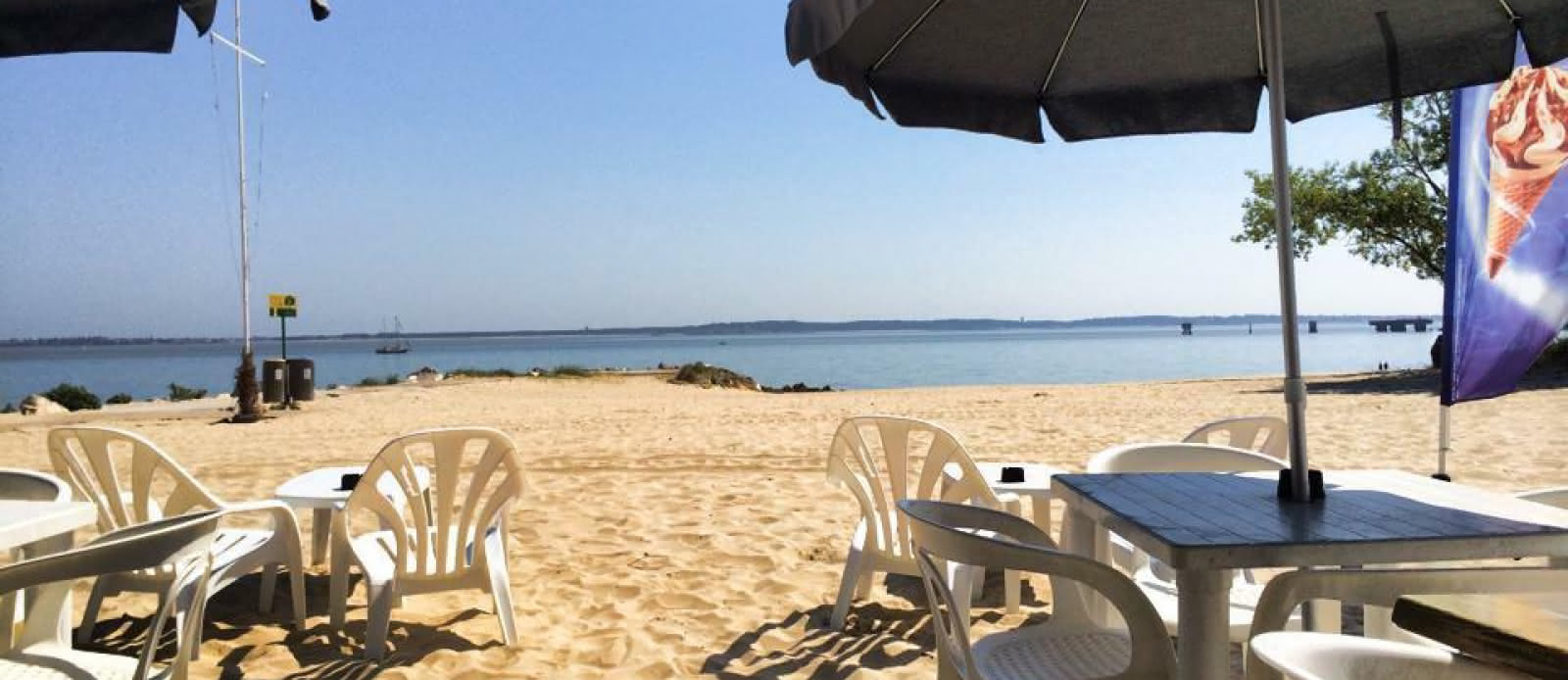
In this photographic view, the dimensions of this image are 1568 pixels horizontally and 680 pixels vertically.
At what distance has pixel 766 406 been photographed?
15805 millimetres

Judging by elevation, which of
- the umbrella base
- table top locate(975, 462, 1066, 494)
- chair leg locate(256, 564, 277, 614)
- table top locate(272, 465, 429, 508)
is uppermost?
the umbrella base

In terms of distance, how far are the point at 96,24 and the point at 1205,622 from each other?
11.2 feet

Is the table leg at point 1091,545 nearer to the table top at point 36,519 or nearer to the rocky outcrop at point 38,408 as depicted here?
the table top at point 36,519

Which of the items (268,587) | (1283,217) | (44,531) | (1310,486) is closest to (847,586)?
(1310,486)

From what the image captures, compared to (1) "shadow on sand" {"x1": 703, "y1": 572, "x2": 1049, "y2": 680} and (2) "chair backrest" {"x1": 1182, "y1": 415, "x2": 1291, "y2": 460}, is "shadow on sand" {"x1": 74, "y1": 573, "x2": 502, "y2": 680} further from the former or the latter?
(2) "chair backrest" {"x1": 1182, "y1": 415, "x2": 1291, "y2": 460}

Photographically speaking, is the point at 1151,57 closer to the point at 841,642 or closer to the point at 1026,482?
the point at 1026,482

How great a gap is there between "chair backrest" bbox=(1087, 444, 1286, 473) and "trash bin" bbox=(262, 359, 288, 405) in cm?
1621

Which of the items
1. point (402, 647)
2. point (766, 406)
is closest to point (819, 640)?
point (402, 647)

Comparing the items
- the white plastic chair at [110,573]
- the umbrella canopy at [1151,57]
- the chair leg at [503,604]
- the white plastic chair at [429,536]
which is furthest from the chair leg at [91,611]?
the umbrella canopy at [1151,57]

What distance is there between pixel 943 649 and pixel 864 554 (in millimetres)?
1673

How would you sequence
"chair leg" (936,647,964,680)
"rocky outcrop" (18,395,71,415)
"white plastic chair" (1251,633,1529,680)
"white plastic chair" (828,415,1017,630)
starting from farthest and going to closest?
1. "rocky outcrop" (18,395,71,415)
2. "white plastic chair" (828,415,1017,630)
3. "chair leg" (936,647,964,680)
4. "white plastic chair" (1251,633,1529,680)

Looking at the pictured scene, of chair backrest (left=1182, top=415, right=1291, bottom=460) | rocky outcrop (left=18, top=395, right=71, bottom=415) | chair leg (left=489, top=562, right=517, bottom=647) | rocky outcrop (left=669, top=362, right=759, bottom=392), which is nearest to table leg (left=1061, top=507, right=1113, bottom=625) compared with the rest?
chair backrest (left=1182, top=415, right=1291, bottom=460)

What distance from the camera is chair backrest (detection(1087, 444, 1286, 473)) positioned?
321 cm

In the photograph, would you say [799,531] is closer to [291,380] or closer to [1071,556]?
[1071,556]
